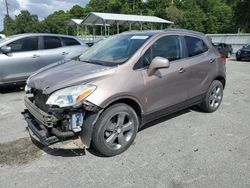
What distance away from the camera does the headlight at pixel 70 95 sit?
3.14 metres

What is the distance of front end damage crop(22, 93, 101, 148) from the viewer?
314 cm

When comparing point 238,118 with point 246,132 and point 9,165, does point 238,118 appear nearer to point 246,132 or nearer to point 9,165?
point 246,132

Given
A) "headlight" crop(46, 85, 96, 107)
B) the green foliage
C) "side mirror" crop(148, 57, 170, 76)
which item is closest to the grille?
"headlight" crop(46, 85, 96, 107)

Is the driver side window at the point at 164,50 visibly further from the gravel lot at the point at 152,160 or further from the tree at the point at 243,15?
the tree at the point at 243,15

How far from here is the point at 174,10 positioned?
55156 millimetres

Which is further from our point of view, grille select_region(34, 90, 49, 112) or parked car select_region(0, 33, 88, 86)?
parked car select_region(0, 33, 88, 86)

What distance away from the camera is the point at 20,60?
7.20m

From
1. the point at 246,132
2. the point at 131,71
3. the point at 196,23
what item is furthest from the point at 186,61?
the point at 196,23

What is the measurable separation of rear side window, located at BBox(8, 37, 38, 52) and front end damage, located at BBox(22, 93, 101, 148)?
4.64 meters

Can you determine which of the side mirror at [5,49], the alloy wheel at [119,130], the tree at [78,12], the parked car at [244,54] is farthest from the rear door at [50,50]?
the tree at [78,12]

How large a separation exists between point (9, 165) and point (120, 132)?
155 cm

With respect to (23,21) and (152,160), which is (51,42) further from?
(23,21)

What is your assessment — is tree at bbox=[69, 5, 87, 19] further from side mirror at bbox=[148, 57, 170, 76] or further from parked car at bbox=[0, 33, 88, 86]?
side mirror at bbox=[148, 57, 170, 76]

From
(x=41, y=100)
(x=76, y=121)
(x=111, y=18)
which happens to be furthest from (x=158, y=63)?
(x=111, y=18)
